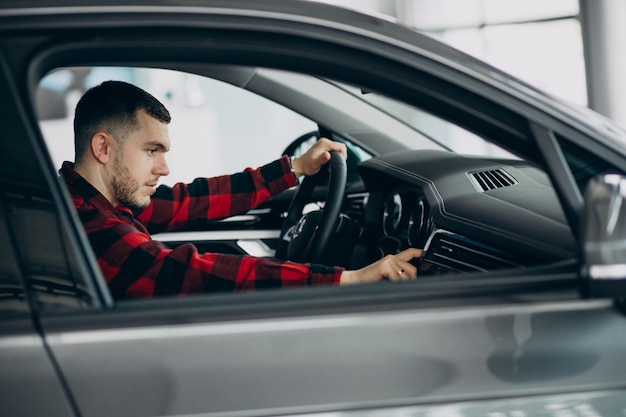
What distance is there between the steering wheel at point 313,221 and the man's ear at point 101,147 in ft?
1.95

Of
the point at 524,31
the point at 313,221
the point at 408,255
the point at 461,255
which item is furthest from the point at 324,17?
the point at 524,31

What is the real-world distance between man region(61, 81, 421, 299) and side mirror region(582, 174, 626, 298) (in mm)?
406

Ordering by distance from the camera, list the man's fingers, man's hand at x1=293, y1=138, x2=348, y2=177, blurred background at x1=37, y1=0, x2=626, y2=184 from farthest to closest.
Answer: blurred background at x1=37, y1=0, x2=626, y2=184 < man's hand at x1=293, y1=138, x2=348, y2=177 < the man's fingers

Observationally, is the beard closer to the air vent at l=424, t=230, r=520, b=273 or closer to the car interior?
the car interior

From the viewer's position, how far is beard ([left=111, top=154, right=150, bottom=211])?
1.76 meters

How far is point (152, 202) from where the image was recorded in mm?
2361

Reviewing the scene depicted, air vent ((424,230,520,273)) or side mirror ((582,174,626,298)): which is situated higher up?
side mirror ((582,174,626,298))

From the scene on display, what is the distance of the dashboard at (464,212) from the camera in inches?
58.7

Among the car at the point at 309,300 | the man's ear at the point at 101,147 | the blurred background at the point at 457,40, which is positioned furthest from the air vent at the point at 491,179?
the blurred background at the point at 457,40

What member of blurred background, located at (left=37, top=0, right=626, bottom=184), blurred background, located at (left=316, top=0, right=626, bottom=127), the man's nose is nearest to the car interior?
the man's nose

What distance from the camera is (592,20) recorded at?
5770 millimetres

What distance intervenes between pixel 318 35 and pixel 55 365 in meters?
0.61

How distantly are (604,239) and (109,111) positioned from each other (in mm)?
1132

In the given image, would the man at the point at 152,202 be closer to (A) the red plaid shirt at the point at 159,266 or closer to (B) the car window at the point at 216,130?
(A) the red plaid shirt at the point at 159,266
